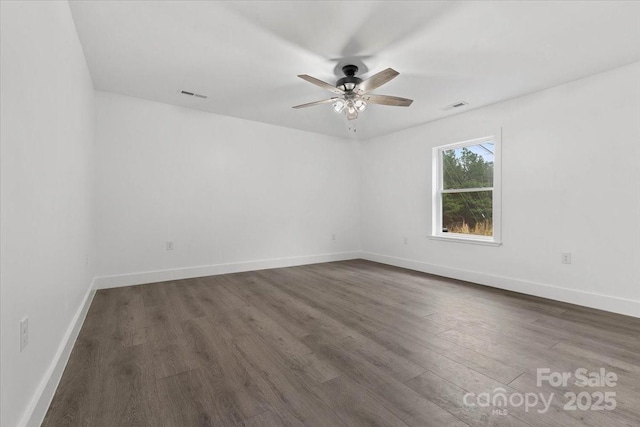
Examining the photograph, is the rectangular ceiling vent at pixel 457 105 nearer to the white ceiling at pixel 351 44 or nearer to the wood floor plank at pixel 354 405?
the white ceiling at pixel 351 44

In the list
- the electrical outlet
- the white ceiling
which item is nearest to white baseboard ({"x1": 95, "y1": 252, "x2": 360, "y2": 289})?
the white ceiling

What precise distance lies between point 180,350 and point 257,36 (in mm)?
2514

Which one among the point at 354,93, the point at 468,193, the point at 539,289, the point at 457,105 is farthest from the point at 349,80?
the point at 539,289

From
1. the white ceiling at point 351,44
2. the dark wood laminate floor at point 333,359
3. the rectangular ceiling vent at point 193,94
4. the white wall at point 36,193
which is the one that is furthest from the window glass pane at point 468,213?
the white wall at point 36,193

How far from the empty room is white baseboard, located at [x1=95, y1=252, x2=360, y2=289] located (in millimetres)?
37

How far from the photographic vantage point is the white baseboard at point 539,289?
2.75 m

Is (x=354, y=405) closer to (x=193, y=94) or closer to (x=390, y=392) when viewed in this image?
(x=390, y=392)

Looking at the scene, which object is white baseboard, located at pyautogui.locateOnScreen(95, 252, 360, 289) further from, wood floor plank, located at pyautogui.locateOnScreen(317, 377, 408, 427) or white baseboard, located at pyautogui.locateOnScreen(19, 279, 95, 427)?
wood floor plank, located at pyautogui.locateOnScreen(317, 377, 408, 427)

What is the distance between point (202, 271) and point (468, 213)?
4.07 m

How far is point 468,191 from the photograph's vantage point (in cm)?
415

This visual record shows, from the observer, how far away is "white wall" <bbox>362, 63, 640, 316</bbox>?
275cm

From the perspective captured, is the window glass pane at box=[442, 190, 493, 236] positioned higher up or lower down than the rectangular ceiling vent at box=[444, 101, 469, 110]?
lower down

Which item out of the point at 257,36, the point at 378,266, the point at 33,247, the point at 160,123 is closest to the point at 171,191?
the point at 160,123

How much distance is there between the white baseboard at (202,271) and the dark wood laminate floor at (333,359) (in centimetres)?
29
